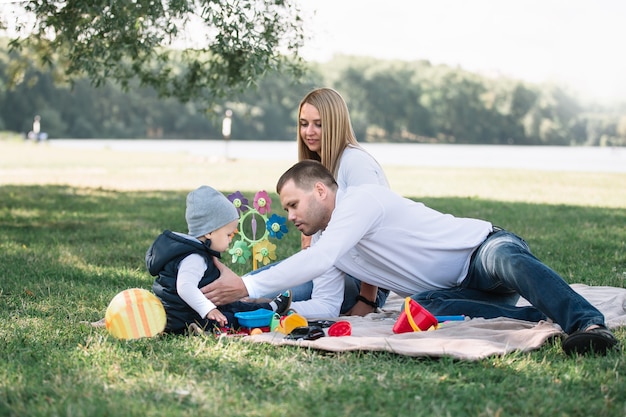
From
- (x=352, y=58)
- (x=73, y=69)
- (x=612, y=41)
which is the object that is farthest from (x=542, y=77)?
(x=73, y=69)

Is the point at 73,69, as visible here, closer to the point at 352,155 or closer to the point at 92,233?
the point at 92,233

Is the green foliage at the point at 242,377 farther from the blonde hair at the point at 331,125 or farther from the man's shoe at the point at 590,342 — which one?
the blonde hair at the point at 331,125

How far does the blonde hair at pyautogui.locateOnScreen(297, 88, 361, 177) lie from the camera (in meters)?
5.06

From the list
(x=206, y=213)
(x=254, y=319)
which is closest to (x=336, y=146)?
(x=206, y=213)

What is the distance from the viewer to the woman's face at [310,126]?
5.09 meters

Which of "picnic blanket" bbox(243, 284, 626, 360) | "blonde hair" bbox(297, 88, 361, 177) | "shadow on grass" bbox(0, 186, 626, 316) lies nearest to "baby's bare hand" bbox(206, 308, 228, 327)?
"picnic blanket" bbox(243, 284, 626, 360)

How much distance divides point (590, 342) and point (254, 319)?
1714 mm

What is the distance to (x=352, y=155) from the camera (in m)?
4.96

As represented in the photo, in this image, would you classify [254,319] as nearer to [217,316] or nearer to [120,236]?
[217,316]

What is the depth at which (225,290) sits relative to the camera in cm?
382

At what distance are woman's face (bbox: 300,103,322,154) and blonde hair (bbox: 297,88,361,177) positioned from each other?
3 centimetres

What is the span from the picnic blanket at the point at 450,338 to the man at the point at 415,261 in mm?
177

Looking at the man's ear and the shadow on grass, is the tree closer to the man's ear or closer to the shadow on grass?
the shadow on grass

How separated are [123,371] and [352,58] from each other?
80844 mm
